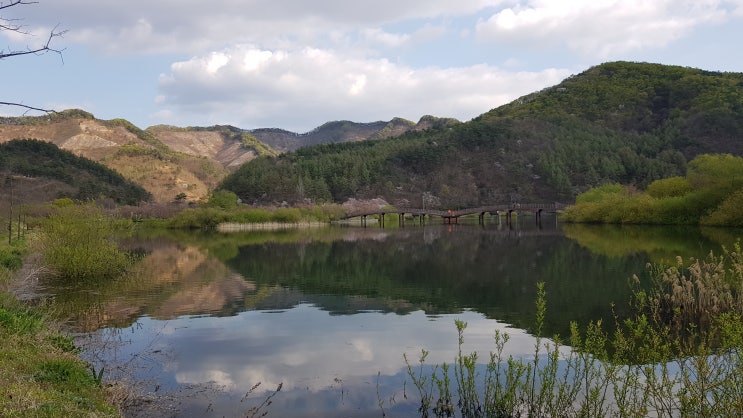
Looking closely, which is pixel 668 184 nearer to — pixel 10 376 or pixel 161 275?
pixel 161 275

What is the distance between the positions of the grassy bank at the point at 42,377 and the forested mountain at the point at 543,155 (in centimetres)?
13507

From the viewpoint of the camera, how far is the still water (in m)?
12.8

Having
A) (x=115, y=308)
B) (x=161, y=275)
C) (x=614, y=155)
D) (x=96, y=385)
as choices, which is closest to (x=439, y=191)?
(x=614, y=155)

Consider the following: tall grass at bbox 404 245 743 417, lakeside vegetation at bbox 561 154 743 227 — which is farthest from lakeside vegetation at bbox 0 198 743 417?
lakeside vegetation at bbox 561 154 743 227

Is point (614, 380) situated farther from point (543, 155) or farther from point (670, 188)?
point (543, 155)

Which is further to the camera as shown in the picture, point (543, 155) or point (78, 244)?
point (543, 155)

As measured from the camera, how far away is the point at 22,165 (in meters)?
114

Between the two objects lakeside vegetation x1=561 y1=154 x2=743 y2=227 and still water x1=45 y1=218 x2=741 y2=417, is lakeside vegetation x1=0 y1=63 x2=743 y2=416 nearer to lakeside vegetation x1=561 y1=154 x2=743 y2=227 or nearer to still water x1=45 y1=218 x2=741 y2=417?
lakeside vegetation x1=561 y1=154 x2=743 y2=227

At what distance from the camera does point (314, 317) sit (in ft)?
71.4

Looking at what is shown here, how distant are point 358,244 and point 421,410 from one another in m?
46.5

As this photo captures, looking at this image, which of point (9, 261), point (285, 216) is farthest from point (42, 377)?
point (285, 216)

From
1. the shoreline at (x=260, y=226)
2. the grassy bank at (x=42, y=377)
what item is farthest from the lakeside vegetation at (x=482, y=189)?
the shoreline at (x=260, y=226)

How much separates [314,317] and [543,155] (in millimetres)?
144349

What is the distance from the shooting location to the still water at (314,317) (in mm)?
12820
